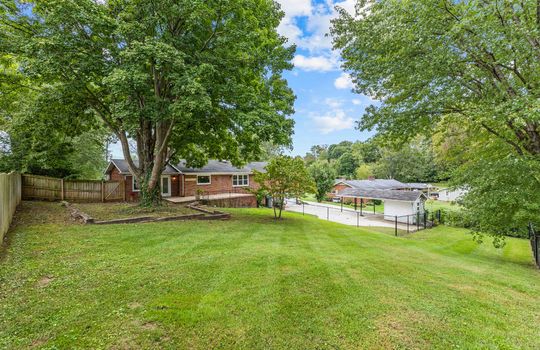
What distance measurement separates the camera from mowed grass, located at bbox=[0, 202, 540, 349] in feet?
10.4

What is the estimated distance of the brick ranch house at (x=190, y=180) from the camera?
19.6 meters

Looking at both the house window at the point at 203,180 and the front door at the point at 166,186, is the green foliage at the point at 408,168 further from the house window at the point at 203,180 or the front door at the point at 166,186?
the front door at the point at 166,186

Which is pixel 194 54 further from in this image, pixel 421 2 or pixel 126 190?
pixel 126 190

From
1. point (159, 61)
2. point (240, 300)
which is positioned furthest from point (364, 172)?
point (240, 300)

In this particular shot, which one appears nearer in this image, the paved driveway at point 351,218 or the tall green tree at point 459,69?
the tall green tree at point 459,69

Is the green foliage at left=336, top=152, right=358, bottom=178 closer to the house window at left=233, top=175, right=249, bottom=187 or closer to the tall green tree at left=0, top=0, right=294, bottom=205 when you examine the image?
the house window at left=233, top=175, right=249, bottom=187

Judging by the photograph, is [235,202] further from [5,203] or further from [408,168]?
[408,168]

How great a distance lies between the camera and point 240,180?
26281 millimetres

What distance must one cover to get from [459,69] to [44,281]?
12.4m

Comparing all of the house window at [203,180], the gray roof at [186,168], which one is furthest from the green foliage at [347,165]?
the house window at [203,180]

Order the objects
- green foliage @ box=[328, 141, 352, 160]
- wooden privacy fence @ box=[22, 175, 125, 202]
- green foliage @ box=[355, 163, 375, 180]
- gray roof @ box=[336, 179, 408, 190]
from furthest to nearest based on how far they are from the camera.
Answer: green foliage @ box=[328, 141, 352, 160] < green foliage @ box=[355, 163, 375, 180] < gray roof @ box=[336, 179, 408, 190] < wooden privacy fence @ box=[22, 175, 125, 202]

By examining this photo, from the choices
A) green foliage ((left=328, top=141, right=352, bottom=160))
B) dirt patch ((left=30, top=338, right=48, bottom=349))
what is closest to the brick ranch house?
dirt patch ((left=30, top=338, right=48, bottom=349))

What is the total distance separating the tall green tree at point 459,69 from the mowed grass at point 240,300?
156 inches

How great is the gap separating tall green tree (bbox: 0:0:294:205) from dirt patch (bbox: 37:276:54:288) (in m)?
6.33
